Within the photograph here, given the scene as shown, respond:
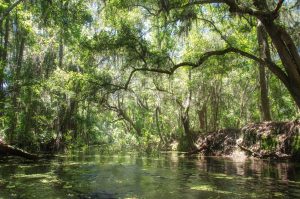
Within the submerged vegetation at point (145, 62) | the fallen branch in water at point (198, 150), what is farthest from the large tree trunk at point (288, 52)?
the fallen branch in water at point (198, 150)

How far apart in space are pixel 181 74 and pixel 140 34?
1121cm

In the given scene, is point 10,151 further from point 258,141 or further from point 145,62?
point 258,141

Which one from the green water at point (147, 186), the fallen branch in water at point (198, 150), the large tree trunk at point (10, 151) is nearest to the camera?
the green water at point (147, 186)

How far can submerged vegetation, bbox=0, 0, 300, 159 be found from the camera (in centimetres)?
1217

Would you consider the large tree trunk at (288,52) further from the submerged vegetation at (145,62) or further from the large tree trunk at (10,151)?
the large tree trunk at (10,151)

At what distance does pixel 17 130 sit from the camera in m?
18.7

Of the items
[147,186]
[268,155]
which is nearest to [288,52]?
[268,155]

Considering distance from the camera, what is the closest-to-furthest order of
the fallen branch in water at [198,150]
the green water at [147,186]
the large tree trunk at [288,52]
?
the green water at [147,186]
the large tree trunk at [288,52]
the fallen branch in water at [198,150]

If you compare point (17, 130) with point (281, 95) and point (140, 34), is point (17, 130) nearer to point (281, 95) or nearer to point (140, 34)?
point (140, 34)

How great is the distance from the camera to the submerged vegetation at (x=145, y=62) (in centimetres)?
1217

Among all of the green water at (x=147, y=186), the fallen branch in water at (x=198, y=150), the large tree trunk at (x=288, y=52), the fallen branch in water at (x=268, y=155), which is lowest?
the green water at (x=147, y=186)

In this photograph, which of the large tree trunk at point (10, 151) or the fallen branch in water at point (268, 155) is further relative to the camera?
the fallen branch in water at point (268, 155)

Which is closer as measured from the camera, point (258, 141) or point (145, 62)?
point (145, 62)

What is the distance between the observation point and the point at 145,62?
45.9ft
